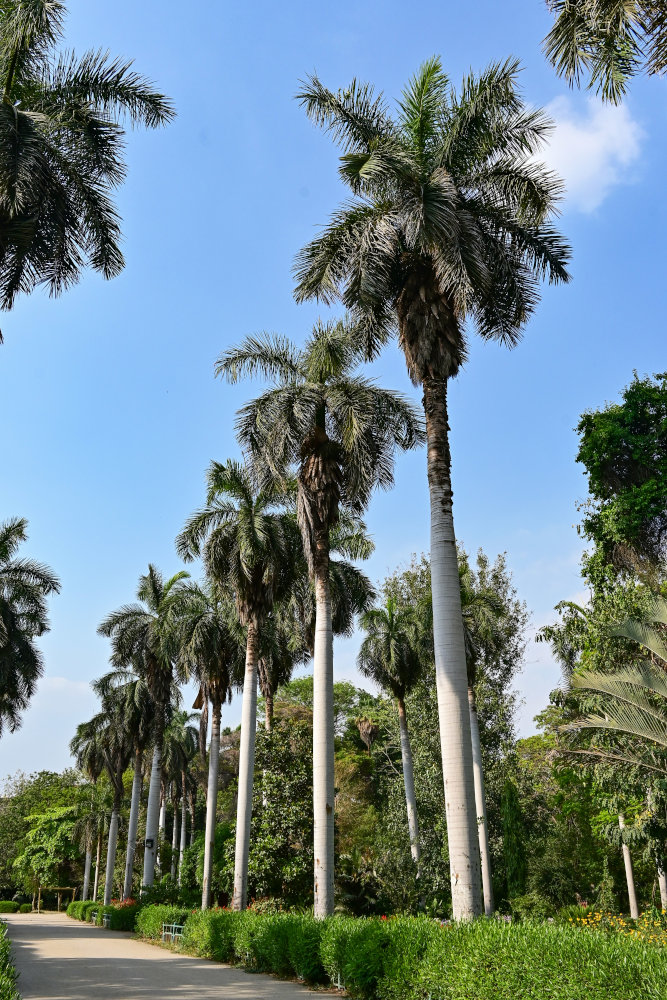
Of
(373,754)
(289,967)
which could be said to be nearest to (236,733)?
(373,754)

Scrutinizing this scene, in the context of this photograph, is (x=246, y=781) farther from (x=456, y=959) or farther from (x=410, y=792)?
(x=456, y=959)

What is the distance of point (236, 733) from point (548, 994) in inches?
2483

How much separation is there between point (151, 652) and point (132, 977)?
20.4 m

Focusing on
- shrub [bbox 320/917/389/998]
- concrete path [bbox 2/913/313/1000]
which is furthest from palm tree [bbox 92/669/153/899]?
shrub [bbox 320/917/389/998]

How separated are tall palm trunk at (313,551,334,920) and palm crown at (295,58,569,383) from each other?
682 cm

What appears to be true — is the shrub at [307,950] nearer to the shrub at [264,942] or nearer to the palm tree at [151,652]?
the shrub at [264,942]

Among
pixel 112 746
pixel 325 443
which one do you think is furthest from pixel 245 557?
pixel 112 746

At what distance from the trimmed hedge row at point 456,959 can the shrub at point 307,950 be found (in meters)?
0.02

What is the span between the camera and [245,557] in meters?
22.5

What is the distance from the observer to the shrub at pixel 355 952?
11305 mm

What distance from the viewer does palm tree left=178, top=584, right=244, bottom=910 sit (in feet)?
92.9

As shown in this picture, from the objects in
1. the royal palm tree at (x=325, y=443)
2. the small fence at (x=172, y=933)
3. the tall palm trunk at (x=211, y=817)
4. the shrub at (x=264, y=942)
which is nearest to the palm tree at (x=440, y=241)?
the royal palm tree at (x=325, y=443)

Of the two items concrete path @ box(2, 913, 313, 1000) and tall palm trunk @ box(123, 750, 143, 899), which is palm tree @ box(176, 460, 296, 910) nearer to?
concrete path @ box(2, 913, 313, 1000)

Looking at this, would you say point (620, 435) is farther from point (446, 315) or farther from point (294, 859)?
point (294, 859)
